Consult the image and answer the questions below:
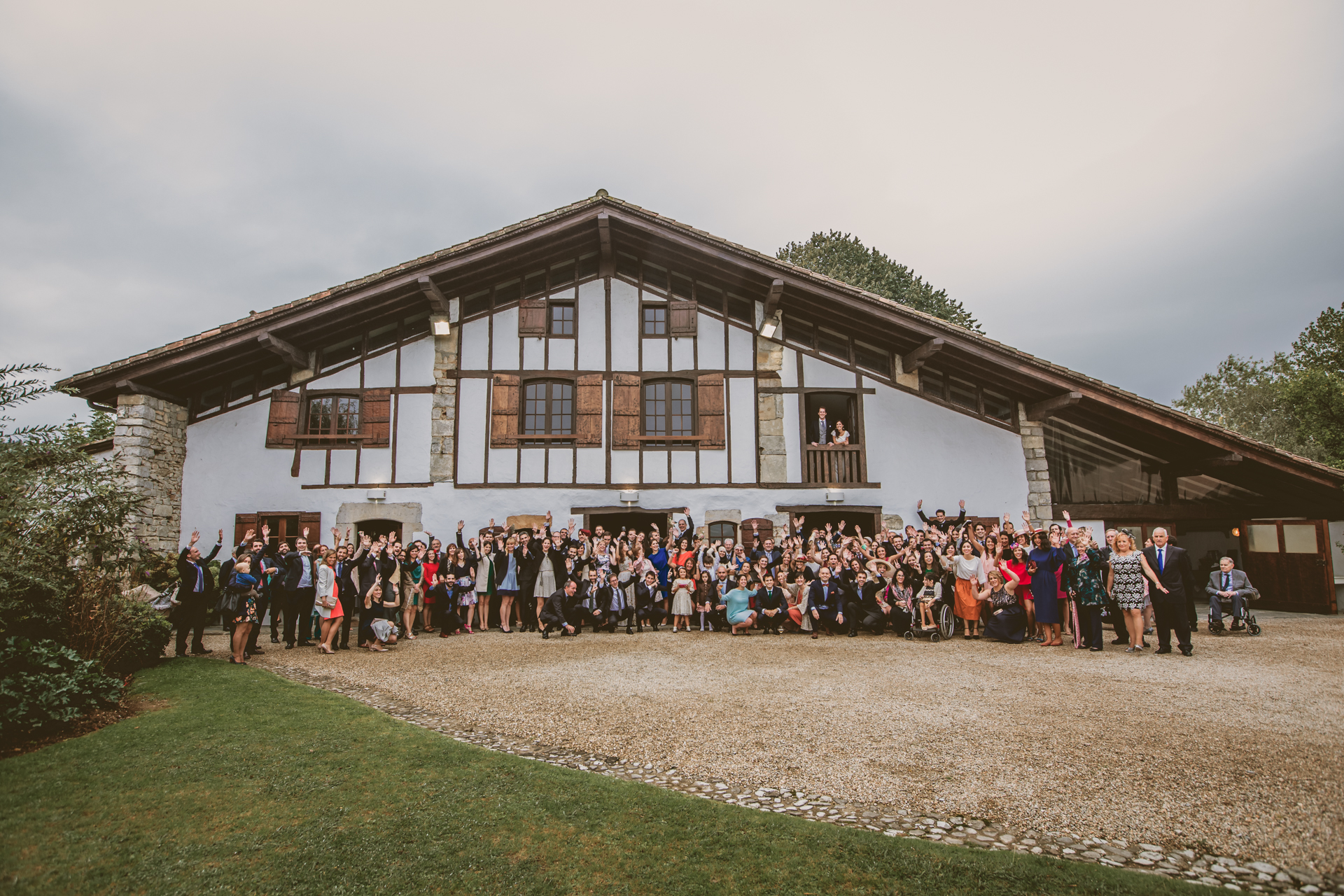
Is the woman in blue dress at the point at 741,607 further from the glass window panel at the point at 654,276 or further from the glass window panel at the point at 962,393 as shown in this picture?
the glass window panel at the point at 654,276

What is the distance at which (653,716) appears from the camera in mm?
5668

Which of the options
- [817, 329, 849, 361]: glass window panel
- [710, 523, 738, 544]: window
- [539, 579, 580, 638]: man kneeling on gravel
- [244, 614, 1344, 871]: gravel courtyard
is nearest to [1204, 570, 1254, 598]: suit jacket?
[244, 614, 1344, 871]: gravel courtyard

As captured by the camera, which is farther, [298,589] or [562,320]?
[562,320]

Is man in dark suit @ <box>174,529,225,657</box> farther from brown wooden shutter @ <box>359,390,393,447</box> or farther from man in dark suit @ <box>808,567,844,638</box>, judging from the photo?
man in dark suit @ <box>808,567,844,638</box>

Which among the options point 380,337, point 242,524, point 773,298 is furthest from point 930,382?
point 242,524

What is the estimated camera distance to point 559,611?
1030 cm

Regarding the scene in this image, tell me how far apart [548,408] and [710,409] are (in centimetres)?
334

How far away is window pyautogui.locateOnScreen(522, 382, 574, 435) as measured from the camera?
14.1 meters

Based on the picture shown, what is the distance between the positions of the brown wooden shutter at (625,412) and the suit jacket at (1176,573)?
8.75 meters

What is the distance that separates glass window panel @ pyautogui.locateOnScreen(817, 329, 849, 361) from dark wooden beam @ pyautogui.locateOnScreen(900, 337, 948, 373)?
1173 mm

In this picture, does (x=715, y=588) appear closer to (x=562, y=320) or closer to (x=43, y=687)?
(x=562, y=320)

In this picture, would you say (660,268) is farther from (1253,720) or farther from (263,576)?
(1253,720)

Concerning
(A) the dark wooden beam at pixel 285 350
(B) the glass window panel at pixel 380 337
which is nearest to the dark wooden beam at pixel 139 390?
(A) the dark wooden beam at pixel 285 350

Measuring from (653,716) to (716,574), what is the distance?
552 centimetres
